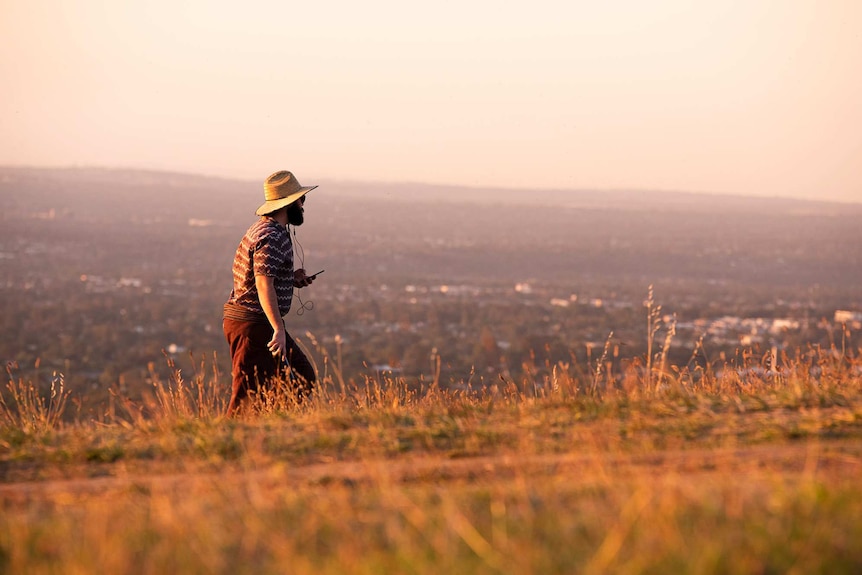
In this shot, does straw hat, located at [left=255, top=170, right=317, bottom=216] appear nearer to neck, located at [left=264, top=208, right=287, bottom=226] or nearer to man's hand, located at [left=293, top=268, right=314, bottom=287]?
neck, located at [left=264, top=208, right=287, bottom=226]

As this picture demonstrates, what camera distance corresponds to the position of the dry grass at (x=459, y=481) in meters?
2.90

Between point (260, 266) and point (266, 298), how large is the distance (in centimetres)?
20

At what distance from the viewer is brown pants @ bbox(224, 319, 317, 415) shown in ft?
20.4

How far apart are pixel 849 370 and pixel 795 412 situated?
1544 millimetres

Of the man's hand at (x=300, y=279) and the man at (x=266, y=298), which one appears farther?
the man's hand at (x=300, y=279)

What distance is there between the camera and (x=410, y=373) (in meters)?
30.6

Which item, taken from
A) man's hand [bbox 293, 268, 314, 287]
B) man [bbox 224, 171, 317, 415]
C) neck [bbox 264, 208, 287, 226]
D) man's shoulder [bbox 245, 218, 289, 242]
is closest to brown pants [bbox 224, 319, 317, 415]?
man [bbox 224, 171, 317, 415]

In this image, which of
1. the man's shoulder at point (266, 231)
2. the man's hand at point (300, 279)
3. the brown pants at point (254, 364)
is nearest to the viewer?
the man's shoulder at point (266, 231)

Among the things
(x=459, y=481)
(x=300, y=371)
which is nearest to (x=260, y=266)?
→ (x=300, y=371)

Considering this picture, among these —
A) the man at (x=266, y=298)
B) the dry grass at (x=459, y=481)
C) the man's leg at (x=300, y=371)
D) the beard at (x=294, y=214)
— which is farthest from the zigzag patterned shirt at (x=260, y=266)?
the dry grass at (x=459, y=481)

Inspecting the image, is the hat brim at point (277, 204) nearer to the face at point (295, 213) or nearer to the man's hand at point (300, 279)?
the face at point (295, 213)

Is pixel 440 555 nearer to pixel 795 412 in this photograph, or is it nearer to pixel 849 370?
pixel 795 412

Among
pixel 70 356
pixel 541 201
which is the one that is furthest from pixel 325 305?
pixel 541 201

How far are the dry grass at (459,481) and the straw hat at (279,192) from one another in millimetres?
1163
